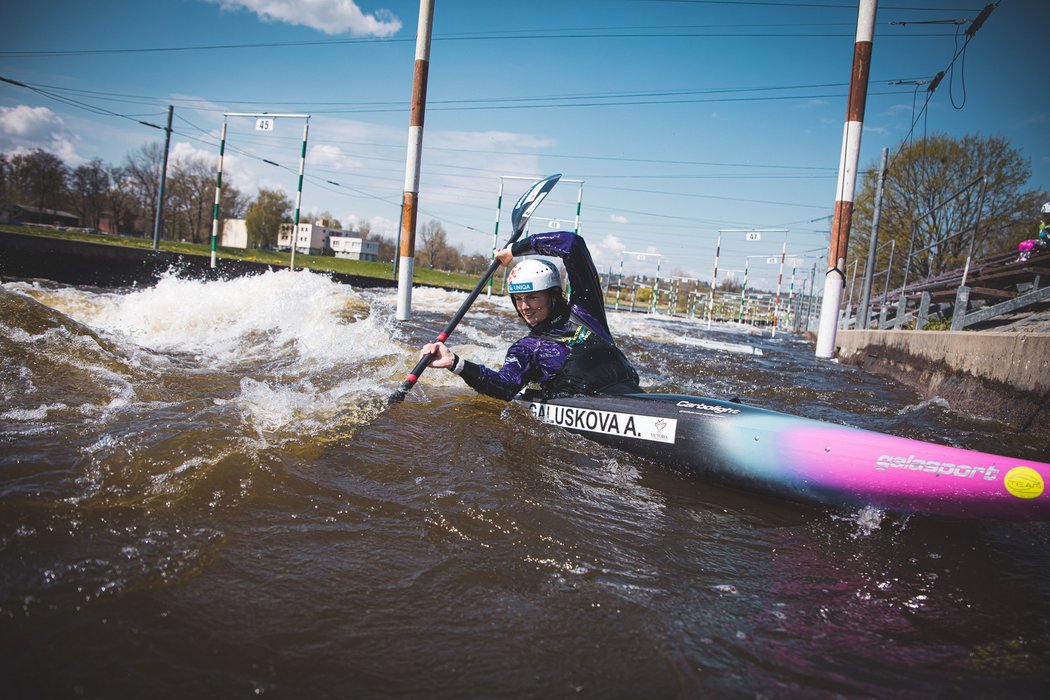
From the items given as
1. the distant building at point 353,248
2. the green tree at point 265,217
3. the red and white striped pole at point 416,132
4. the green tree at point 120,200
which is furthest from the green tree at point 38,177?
the red and white striped pole at point 416,132

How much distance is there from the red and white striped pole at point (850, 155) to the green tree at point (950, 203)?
17964 millimetres

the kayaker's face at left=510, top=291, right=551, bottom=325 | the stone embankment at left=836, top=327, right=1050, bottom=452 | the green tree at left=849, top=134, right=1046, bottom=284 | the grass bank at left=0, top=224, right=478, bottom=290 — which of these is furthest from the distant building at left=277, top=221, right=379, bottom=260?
the kayaker's face at left=510, top=291, right=551, bottom=325

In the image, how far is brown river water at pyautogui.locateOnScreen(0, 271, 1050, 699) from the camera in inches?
58.6

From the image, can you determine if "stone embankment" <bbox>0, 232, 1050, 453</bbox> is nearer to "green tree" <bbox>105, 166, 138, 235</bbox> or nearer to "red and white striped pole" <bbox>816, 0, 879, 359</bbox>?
"red and white striped pole" <bbox>816, 0, 879, 359</bbox>

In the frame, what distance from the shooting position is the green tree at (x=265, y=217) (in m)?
76.9

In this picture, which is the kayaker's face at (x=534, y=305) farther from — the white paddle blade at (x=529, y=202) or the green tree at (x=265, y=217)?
the green tree at (x=265, y=217)

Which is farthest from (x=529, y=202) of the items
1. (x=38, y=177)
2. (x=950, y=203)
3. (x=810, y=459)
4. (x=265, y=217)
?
(x=265, y=217)

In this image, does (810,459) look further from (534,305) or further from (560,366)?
(534,305)

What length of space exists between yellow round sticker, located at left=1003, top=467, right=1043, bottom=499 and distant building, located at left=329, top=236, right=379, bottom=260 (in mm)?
108947

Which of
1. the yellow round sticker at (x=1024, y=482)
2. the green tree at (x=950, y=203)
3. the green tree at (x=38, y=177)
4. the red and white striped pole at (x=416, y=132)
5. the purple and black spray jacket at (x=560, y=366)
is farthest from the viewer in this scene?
the green tree at (x=38, y=177)

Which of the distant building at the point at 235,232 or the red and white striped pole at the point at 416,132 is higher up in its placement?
the distant building at the point at 235,232

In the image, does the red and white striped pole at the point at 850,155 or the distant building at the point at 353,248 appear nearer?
the red and white striped pole at the point at 850,155

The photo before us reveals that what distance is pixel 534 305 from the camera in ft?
14.0

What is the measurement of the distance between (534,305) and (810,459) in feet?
7.10
